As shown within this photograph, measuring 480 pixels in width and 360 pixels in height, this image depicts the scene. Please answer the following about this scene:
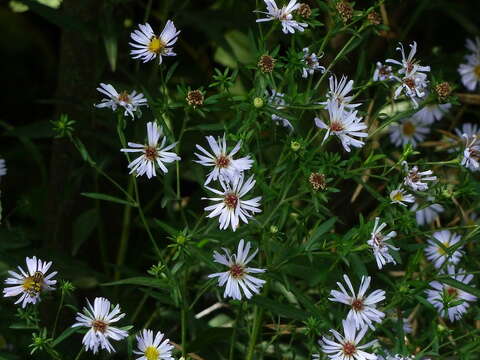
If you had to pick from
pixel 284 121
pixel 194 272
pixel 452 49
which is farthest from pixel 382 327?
pixel 452 49

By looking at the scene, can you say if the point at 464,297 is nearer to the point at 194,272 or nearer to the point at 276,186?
the point at 276,186

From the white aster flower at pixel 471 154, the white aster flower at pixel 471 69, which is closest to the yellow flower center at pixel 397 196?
the white aster flower at pixel 471 154

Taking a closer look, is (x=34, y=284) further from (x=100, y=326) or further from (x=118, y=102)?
(x=118, y=102)

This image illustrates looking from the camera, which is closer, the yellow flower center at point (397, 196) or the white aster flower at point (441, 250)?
the yellow flower center at point (397, 196)

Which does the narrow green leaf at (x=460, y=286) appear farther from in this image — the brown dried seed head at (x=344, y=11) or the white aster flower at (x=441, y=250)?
the brown dried seed head at (x=344, y=11)

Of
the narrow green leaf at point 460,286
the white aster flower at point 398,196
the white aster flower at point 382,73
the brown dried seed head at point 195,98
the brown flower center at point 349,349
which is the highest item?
the white aster flower at point 382,73

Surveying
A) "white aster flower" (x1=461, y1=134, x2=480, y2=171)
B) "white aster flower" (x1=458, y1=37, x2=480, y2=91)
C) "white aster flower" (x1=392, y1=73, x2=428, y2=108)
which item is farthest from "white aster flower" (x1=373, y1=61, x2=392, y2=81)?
"white aster flower" (x1=458, y1=37, x2=480, y2=91)

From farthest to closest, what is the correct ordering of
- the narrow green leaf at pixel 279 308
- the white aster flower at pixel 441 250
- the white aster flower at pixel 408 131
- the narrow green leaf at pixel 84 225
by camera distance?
the white aster flower at pixel 408 131, the narrow green leaf at pixel 84 225, the white aster flower at pixel 441 250, the narrow green leaf at pixel 279 308
